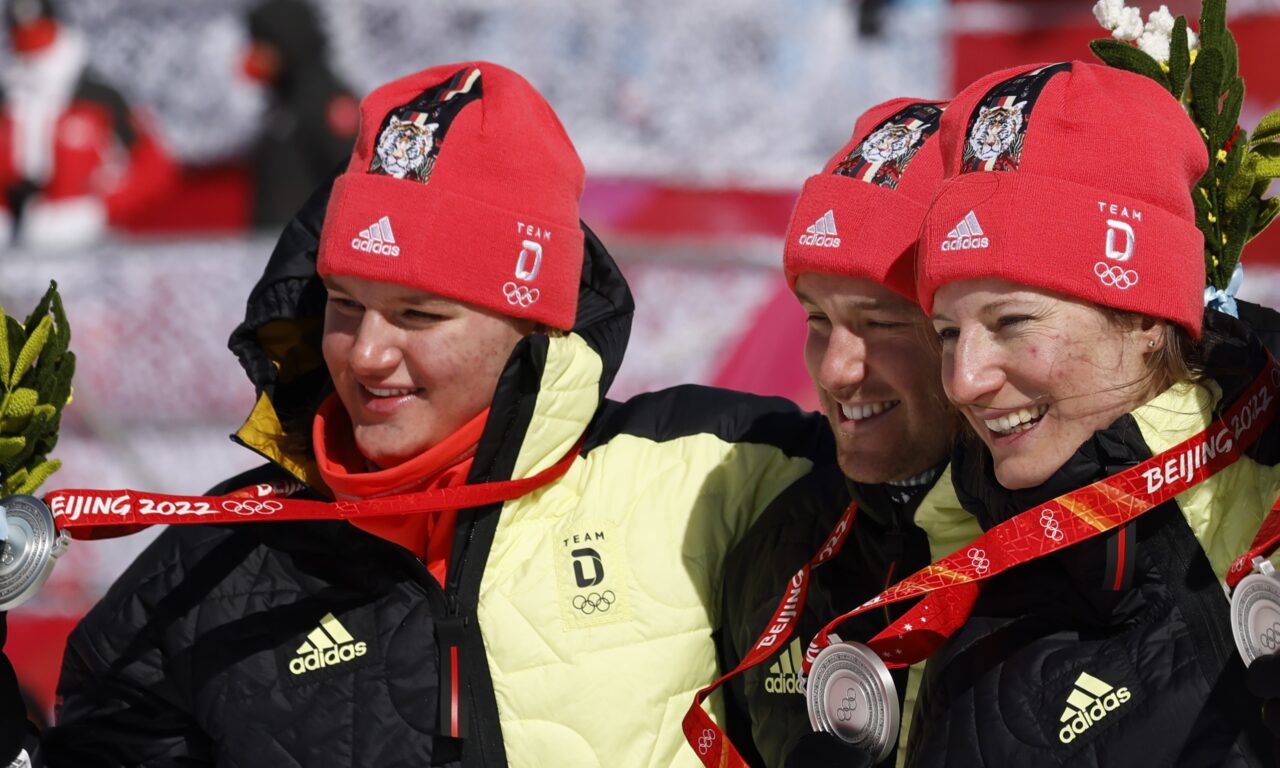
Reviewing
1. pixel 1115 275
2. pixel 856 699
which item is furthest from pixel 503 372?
pixel 1115 275

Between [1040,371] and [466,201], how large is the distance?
3.58ft

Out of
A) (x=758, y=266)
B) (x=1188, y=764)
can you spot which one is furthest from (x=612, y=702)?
(x=758, y=266)

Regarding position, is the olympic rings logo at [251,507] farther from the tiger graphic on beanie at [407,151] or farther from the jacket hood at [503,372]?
the tiger graphic on beanie at [407,151]

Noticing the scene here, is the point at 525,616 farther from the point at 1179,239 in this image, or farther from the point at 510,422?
the point at 1179,239

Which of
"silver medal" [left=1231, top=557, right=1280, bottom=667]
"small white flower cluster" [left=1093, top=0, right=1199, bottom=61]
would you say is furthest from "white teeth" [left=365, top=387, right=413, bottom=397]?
"silver medal" [left=1231, top=557, right=1280, bottom=667]

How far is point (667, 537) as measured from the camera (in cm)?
256

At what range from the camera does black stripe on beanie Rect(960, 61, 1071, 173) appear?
6.50 ft

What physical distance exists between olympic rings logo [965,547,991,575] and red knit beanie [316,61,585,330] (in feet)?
3.22

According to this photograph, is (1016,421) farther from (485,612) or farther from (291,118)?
(291,118)

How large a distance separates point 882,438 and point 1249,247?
10.3ft

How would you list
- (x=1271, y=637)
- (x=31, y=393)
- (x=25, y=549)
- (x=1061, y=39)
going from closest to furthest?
(x=1271, y=637) < (x=25, y=549) < (x=31, y=393) < (x=1061, y=39)

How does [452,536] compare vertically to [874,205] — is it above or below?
below

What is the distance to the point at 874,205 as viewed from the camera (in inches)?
87.9

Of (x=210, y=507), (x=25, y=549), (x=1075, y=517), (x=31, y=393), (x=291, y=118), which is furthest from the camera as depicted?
(x=291, y=118)
